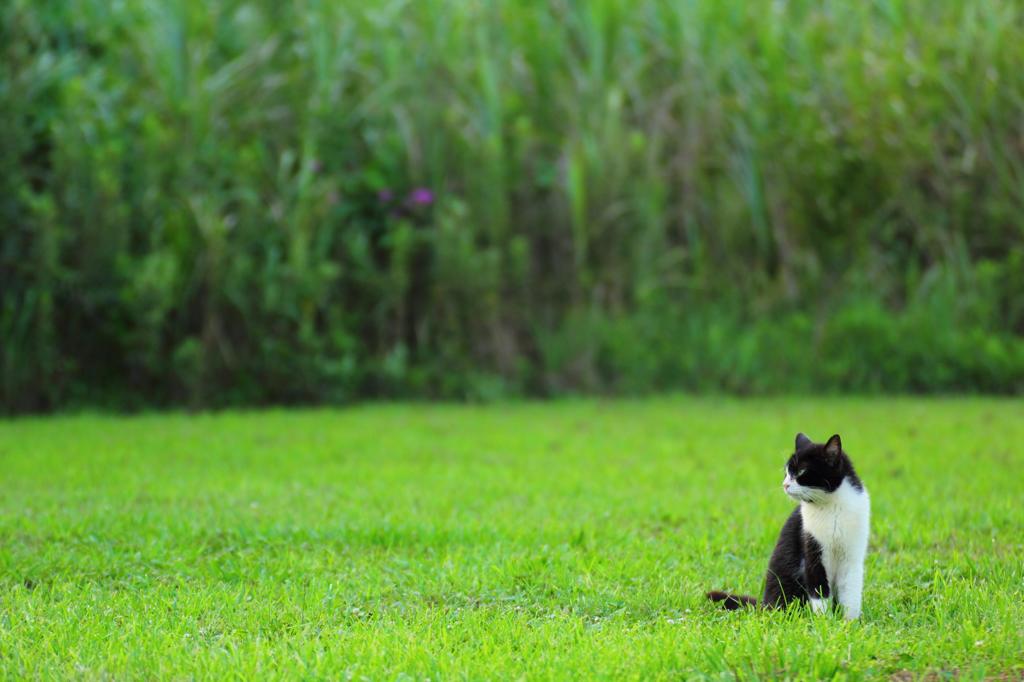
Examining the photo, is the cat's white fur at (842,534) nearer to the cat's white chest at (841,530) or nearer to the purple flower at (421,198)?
the cat's white chest at (841,530)

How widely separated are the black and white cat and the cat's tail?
0.25ft

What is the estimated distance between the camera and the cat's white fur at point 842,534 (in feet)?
12.7

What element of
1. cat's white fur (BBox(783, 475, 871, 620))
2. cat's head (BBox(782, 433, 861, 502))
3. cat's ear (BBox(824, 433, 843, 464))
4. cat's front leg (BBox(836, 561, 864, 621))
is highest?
cat's ear (BBox(824, 433, 843, 464))

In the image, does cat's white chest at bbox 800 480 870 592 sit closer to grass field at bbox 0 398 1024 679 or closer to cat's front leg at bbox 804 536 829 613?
cat's front leg at bbox 804 536 829 613

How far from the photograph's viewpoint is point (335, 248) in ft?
34.1

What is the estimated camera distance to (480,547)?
5082mm

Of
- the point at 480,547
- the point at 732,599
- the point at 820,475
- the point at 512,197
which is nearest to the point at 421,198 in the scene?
the point at 512,197

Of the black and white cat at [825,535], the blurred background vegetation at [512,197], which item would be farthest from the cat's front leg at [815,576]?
the blurred background vegetation at [512,197]

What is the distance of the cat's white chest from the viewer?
386cm

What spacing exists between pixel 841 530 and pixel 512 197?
7185mm

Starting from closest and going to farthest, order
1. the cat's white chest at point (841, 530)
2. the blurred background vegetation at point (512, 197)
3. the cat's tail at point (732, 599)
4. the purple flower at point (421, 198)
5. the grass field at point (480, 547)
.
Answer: the grass field at point (480, 547) < the cat's white chest at point (841, 530) < the cat's tail at point (732, 599) < the blurred background vegetation at point (512, 197) < the purple flower at point (421, 198)

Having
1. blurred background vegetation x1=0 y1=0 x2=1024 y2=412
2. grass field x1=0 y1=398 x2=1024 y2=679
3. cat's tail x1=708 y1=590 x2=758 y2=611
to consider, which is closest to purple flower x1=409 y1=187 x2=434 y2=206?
blurred background vegetation x1=0 y1=0 x2=1024 y2=412

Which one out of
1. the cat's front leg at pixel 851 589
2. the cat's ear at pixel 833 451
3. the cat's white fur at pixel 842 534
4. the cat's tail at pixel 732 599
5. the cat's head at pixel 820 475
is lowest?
the cat's tail at pixel 732 599

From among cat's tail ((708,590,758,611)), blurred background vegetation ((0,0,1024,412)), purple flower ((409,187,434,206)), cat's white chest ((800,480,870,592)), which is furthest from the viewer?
purple flower ((409,187,434,206))
